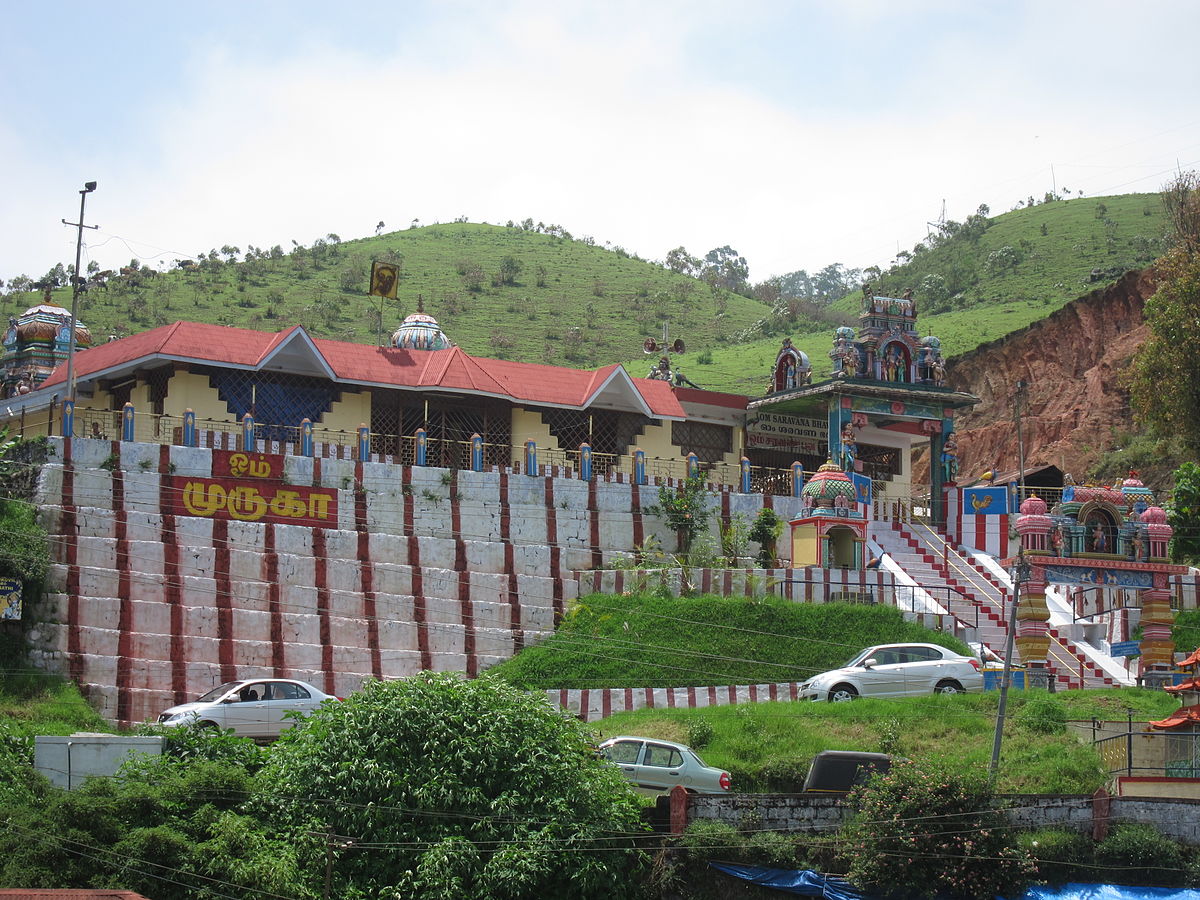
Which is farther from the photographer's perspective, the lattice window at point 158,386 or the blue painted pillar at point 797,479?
the blue painted pillar at point 797,479

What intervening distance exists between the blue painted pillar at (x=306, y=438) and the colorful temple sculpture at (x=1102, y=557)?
57.0ft

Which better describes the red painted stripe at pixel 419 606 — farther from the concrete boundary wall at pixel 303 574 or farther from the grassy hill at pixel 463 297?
the grassy hill at pixel 463 297

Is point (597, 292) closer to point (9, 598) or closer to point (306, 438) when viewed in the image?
point (306, 438)

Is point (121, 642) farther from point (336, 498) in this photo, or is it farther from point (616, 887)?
point (616, 887)

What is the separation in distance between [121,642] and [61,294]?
47902 millimetres

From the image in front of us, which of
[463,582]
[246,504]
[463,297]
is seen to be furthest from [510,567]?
[463,297]

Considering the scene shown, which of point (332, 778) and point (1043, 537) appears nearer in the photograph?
point (332, 778)

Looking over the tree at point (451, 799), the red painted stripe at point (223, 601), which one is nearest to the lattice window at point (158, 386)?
the red painted stripe at point (223, 601)

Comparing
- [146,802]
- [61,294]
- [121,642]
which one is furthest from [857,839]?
[61,294]

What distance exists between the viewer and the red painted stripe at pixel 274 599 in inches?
1425

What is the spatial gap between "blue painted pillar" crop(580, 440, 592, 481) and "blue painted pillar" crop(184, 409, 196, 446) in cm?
1041

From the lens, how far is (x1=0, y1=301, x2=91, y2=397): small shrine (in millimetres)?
50500

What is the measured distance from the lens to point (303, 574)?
38.1m

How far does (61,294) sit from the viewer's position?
78562 mm
